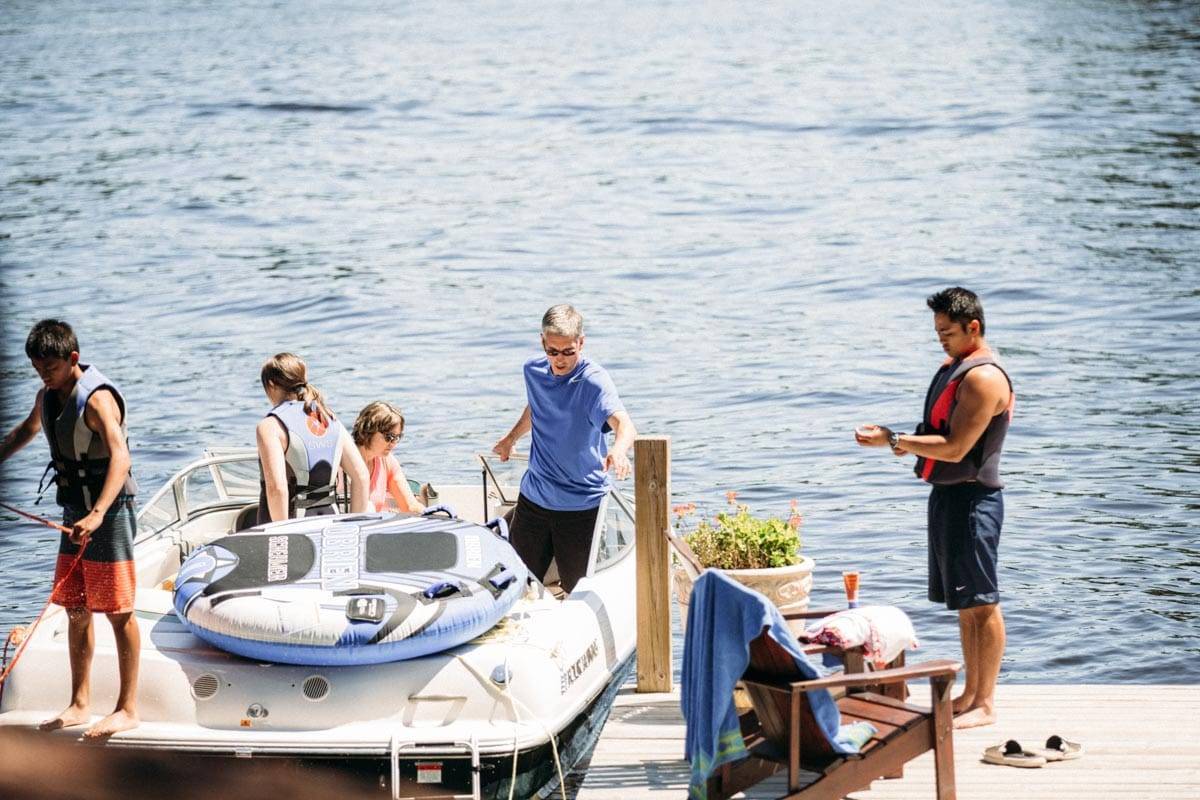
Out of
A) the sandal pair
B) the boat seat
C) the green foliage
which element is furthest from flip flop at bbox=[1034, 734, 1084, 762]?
the boat seat

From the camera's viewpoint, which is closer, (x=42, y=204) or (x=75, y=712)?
(x=75, y=712)

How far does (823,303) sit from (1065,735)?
16881 millimetres

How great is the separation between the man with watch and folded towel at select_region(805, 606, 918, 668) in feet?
1.30

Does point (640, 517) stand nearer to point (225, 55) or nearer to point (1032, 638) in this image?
point (1032, 638)

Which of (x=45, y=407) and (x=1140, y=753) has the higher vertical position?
(x=45, y=407)

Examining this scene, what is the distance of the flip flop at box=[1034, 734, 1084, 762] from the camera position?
20.7 feet

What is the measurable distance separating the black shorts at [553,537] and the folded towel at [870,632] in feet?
5.53

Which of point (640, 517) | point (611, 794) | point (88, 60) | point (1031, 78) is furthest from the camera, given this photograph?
point (88, 60)

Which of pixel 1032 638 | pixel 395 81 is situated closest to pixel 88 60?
pixel 395 81

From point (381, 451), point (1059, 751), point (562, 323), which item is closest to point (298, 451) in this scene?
point (381, 451)

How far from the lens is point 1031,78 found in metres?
42.2

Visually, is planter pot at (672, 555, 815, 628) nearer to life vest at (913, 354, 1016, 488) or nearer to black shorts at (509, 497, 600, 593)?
black shorts at (509, 497, 600, 593)

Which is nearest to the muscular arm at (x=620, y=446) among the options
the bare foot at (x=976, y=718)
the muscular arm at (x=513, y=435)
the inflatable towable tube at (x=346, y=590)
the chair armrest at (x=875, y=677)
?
the muscular arm at (x=513, y=435)

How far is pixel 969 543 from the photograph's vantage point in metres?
6.45
